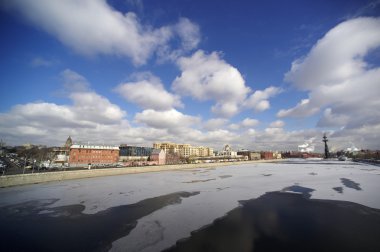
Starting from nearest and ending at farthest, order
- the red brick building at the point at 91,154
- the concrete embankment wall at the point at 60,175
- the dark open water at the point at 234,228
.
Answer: the dark open water at the point at 234,228 → the concrete embankment wall at the point at 60,175 → the red brick building at the point at 91,154

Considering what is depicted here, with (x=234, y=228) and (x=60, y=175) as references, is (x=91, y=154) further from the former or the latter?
(x=234, y=228)

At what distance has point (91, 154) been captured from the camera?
275 feet

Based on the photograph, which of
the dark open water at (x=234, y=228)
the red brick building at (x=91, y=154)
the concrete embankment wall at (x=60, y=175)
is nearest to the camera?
the dark open water at (x=234, y=228)

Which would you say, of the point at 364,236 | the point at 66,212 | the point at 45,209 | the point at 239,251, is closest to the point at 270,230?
the point at 239,251

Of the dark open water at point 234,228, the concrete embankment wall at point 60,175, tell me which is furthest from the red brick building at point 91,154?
the dark open water at point 234,228

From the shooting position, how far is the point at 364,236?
34.3ft

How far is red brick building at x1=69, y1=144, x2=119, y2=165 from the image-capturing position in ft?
261

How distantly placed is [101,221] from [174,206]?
574cm

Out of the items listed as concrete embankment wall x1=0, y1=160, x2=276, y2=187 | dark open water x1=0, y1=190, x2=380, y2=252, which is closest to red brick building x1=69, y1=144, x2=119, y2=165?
concrete embankment wall x1=0, y1=160, x2=276, y2=187

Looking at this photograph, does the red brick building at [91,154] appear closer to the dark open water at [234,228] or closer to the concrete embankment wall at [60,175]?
the concrete embankment wall at [60,175]

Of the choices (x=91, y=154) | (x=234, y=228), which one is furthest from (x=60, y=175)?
(x=91, y=154)

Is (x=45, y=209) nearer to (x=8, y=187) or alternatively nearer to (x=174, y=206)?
(x=174, y=206)

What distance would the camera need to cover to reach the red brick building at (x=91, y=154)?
7969 centimetres

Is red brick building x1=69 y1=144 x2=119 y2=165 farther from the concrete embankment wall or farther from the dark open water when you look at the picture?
the dark open water
